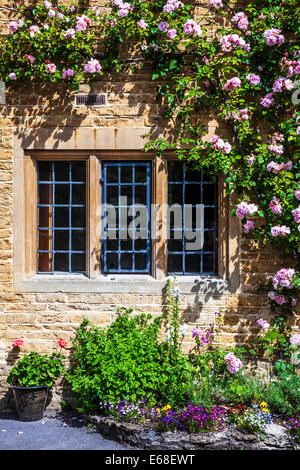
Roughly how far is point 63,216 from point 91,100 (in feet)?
5.09

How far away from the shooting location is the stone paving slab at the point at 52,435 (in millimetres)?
4586

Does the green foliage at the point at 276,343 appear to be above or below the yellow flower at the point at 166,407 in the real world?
above

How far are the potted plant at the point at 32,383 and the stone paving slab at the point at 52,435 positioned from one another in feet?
0.43

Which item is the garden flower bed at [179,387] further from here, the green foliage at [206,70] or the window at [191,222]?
Answer: the green foliage at [206,70]

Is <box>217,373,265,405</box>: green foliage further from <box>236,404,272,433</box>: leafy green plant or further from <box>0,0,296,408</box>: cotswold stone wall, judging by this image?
<box>0,0,296,408</box>: cotswold stone wall

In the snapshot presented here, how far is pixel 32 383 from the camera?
5.26 meters

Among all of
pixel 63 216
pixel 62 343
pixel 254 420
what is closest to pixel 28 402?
pixel 62 343

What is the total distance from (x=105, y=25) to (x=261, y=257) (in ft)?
11.6

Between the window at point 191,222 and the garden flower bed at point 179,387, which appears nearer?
the garden flower bed at point 179,387

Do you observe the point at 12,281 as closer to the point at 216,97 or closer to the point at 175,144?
the point at 175,144

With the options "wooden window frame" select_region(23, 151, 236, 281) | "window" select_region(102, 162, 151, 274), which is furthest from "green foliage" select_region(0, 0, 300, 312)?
"window" select_region(102, 162, 151, 274)

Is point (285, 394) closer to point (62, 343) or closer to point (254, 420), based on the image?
point (254, 420)

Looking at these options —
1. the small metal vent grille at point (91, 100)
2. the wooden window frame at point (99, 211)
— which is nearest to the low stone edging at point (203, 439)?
the wooden window frame at point (99, 211)

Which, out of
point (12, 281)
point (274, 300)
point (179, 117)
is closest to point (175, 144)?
point (179, 117)
